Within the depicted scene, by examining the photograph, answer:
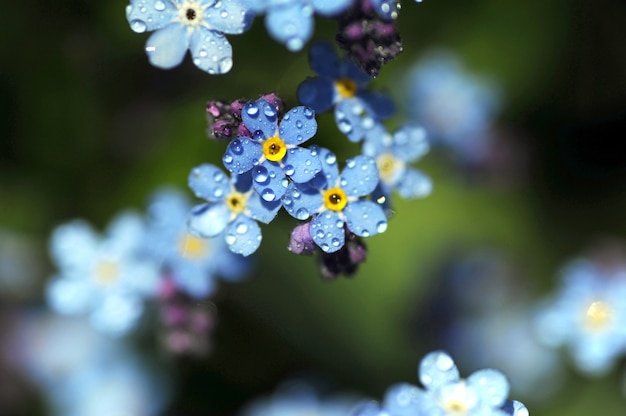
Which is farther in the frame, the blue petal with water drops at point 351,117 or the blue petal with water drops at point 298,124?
the blue petal with water drops at point 351,117

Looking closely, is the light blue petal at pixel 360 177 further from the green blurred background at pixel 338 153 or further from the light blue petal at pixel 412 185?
the green blurred background at pixel 338 153

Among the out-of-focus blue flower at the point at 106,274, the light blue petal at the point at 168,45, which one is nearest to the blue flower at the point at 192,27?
the light blue petal at the point at 168,45

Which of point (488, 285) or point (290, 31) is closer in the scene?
point (290, 31)

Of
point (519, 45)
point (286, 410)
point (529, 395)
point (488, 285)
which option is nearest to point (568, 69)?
point (519, 45)

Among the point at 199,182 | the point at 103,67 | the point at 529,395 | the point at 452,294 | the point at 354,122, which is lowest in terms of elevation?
the point at 199,182

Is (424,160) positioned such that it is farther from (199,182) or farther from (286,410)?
(199,182)

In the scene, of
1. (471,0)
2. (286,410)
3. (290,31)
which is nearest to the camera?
(290,31)
